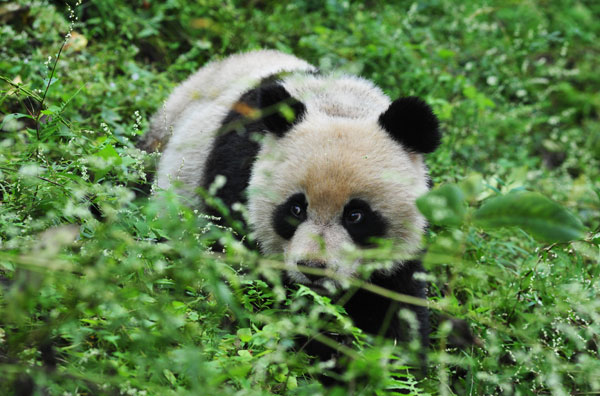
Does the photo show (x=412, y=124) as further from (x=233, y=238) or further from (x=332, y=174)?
(x=233, y=238)

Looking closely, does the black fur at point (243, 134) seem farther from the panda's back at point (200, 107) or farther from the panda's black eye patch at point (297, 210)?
the panda's black eye patch at point (297, 210)

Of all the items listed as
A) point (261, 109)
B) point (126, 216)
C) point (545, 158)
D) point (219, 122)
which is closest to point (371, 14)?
point (545, 158)

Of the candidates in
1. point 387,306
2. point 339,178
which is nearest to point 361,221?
point 339,178

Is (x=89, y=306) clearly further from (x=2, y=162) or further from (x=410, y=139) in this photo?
(x=410, y=139)

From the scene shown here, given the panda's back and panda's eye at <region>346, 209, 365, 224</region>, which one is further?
the panda's back

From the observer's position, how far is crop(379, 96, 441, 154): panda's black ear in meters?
3.26

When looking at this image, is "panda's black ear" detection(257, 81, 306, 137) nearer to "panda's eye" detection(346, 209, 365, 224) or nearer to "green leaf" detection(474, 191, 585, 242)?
"panda's eye" detection(346, 209, 365, 224)

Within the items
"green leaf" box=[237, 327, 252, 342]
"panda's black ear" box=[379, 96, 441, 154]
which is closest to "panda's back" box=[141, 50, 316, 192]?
"panda's black ear" box=[379, 96, 441, 154]

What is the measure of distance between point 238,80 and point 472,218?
128 inches

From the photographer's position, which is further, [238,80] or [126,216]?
[238,80]

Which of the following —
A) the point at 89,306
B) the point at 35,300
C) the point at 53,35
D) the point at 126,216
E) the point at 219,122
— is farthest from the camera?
the point at 53,35

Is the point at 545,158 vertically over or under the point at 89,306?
under

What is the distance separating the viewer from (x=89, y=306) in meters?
1.71

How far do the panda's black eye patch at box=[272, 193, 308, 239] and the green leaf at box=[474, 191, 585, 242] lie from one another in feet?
5.63
